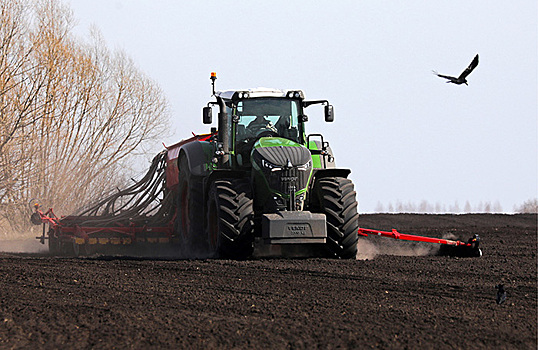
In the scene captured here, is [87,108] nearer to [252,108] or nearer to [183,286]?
[252,108]

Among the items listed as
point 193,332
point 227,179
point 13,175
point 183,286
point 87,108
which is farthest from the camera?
point 87,108

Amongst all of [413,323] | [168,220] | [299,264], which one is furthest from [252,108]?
[413,323]

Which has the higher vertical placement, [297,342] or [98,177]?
[98,177]

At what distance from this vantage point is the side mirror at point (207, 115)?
39.2 ft

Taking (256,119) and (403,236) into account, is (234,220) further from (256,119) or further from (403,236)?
(403,236)

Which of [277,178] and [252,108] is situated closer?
[277,178]

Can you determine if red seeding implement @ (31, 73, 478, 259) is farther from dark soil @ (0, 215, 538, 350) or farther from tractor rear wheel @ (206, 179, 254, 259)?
dark soil @ (0, 215, 538, 350)

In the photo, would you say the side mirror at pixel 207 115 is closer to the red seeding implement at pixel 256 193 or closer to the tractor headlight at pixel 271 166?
the red seeding implement at pixel 256 193

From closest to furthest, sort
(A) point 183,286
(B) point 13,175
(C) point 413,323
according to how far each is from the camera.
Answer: (C) point 413,323 < (A) point 183,286 < (B) point 13,175

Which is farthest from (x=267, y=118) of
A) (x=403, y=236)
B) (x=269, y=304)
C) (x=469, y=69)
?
(x=269, y=304)

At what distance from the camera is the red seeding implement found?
11.2m

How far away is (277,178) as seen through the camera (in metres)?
11.3

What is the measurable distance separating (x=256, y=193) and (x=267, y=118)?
1.46 meters

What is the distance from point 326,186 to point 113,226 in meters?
5.91
